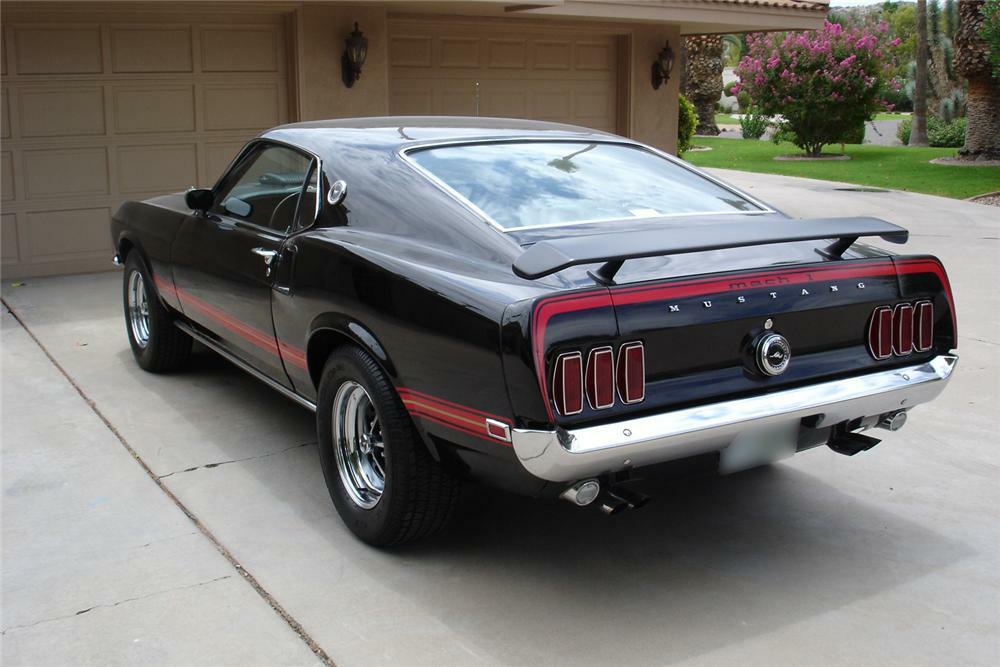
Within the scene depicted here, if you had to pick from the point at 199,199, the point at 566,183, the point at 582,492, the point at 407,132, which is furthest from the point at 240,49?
the point at 582,492

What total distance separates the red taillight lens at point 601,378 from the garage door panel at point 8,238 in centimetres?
803

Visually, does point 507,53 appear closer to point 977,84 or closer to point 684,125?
point 684,125

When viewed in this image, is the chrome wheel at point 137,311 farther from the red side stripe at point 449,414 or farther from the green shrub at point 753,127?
the green shrub at point 753,127

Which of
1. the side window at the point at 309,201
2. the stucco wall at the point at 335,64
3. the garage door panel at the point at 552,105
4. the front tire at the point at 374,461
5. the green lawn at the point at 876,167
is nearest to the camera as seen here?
the front tire at the point at 374,461

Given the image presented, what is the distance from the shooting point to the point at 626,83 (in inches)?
539

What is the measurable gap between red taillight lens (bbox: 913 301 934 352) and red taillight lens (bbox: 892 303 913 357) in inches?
1.4

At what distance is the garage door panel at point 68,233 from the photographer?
981 cm

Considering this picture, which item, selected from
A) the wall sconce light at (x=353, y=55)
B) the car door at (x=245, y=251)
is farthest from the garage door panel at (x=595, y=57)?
the car door at (x=245, y=251)

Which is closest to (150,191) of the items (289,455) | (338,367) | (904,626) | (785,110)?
(289,455)

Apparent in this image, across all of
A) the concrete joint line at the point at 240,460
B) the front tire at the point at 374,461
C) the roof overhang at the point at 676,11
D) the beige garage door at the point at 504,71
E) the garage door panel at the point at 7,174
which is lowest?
the concrete joint line at the point at 240,460

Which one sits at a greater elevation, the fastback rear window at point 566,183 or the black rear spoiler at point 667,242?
the fastback rear window at point 566,183

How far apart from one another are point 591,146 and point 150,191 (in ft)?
22.1

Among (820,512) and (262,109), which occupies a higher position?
(262,109)

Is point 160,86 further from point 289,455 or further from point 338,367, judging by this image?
point 338,367
